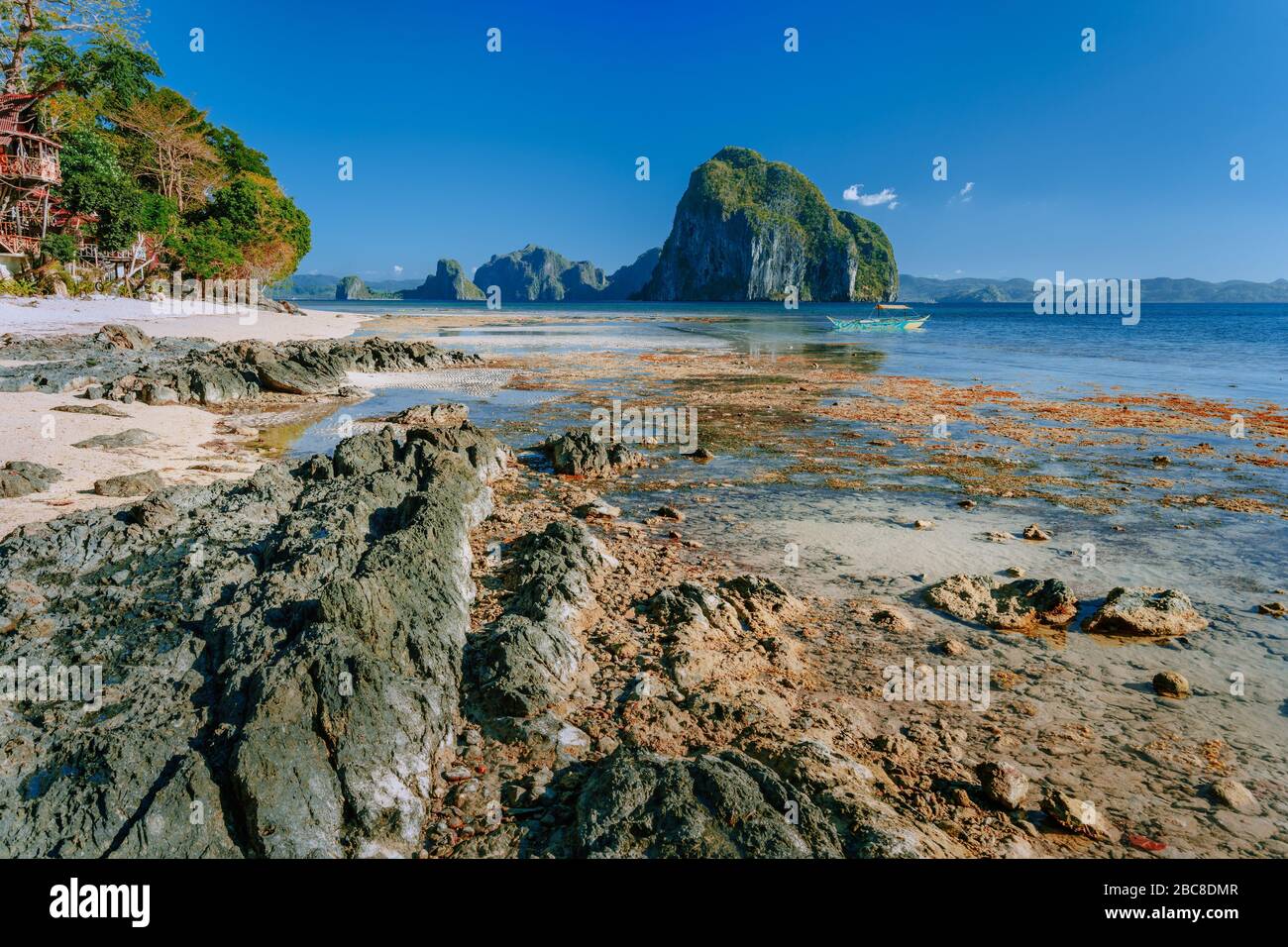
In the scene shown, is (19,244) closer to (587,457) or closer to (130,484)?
(130,484)

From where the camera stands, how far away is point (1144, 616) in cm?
702

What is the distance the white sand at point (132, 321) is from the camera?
30844mm

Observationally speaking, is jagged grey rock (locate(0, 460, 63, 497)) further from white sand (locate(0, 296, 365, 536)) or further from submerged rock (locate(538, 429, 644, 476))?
submerged rock (locate(538, 429, 644, 476))

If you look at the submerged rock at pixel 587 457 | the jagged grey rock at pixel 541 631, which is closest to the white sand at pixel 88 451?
the submerged rock at pixel 587 457

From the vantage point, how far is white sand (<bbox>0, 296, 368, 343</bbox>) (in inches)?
1214

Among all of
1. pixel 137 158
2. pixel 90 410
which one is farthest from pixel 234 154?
pixel 90 410

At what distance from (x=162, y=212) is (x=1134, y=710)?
5960cm

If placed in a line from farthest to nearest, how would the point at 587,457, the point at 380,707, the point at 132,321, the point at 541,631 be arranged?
the point at 132,321, the point at 587,457, the point at 541,631, the point at 380,707

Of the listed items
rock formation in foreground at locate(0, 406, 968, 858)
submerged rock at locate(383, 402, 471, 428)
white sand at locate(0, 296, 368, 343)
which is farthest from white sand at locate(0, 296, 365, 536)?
white sand at locate(0, 296, 368, 343)

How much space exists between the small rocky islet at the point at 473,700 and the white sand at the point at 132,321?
30725mm

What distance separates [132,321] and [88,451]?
105ft

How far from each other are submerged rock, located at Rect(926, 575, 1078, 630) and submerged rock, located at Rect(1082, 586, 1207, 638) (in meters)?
0.31

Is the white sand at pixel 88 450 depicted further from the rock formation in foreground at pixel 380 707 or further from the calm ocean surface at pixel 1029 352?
the calm ocean surface at pixel 1029 352
